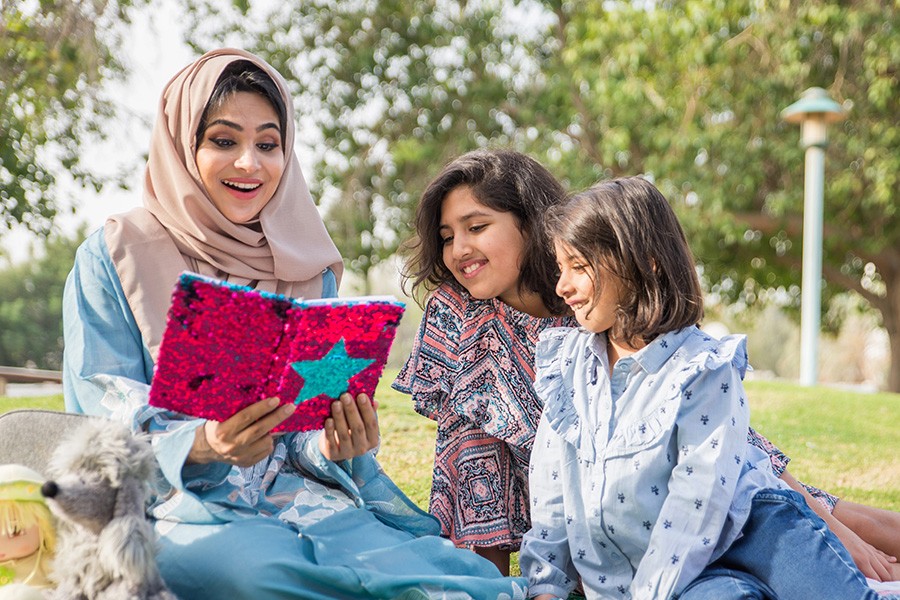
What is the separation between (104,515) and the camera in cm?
202

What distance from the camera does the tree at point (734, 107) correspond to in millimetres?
11273

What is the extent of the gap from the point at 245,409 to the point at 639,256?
1.24 metres

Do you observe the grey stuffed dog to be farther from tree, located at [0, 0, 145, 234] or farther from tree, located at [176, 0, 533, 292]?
tree, located at [176, 0, 533, 292]

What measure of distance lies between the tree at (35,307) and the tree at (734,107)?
6.74m

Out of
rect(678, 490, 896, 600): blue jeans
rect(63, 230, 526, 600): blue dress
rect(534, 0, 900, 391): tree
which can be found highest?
rect(534, 0, 900, 391): tree

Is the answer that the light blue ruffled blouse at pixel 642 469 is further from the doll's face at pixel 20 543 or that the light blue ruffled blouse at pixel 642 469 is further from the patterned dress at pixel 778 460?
the doll's face at pixel 20 543

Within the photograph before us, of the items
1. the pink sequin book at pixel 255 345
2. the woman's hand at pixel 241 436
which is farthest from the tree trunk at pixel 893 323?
the woman's hand at pixel 241 436

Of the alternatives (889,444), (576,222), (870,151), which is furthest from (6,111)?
(870,151)

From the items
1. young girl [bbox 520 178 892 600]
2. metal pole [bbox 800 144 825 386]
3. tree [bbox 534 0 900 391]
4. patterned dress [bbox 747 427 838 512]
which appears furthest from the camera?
tree [bbox 534 0 900 391]

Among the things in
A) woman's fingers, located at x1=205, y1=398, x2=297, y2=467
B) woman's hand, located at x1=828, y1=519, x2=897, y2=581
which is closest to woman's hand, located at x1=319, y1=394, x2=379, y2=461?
woman's fingers, located at x1=205, y1=398, x2=297, y2=467

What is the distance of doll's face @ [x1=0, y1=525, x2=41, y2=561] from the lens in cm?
210

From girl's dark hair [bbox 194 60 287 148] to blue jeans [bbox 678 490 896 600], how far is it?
1.81 metres

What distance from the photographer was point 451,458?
3379 millimetres

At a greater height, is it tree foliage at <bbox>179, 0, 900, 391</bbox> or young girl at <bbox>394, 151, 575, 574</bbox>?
tree foliage at <bbox>179, 0, 900, 391</bbox>
